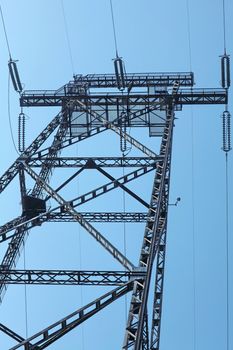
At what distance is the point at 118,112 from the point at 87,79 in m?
4.90

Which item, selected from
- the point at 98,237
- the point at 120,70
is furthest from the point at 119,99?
the point at 98,237

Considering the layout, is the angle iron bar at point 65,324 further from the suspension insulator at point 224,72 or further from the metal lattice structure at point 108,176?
the suspension insulator at point 224,72

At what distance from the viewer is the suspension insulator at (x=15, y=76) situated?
88.9 feet

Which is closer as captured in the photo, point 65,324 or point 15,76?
point 65,324

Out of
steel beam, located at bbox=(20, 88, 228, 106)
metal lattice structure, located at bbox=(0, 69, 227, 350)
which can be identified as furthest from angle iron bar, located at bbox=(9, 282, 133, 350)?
steel beam, located at bbox=(20, 88, 228, 106)

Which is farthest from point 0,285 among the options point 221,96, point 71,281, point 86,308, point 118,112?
point 221,96

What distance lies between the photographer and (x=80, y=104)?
26.6 metres

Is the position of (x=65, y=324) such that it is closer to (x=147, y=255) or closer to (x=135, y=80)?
(x=147, y=255)

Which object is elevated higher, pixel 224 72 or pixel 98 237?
pixel 224 72

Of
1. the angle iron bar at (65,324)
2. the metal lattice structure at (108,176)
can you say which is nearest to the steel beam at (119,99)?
the metal lattice structure at (108,176)

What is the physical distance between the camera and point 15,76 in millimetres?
27500

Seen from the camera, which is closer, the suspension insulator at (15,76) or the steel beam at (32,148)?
the steel beam at (32,148)

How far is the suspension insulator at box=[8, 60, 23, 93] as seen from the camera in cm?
2709

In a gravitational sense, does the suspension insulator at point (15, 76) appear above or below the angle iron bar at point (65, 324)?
above
